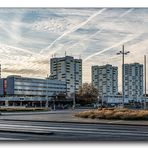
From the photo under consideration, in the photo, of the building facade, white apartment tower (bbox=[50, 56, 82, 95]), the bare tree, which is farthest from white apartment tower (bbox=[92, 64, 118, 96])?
the building facade

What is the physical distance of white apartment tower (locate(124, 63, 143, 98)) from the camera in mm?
19234

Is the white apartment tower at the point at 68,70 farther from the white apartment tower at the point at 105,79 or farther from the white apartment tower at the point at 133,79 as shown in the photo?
the white apartment tower at the point at 133,79

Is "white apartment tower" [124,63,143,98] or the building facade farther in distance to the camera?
the building facade

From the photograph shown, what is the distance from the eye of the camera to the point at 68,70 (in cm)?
1953

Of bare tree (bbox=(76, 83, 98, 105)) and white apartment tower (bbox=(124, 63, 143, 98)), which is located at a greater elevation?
white apartment tower (bbox=(124, 63, 143, 98))

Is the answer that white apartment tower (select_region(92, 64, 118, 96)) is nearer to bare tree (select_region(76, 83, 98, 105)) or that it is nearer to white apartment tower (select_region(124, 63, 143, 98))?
bare tree (select_region(76, 83, 98, 105))

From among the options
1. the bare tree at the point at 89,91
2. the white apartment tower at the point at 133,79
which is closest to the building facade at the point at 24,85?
the bare tree at the point at 89,91

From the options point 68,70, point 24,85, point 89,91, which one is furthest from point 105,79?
point 24,85

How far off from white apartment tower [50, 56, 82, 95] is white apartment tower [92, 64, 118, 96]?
0.67 m

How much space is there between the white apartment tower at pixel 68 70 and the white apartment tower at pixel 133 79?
2.08 m

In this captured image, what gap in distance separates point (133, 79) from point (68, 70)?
118 inches

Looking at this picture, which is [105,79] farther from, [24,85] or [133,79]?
[24,85]

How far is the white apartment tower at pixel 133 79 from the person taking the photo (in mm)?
19234

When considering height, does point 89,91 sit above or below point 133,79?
below
